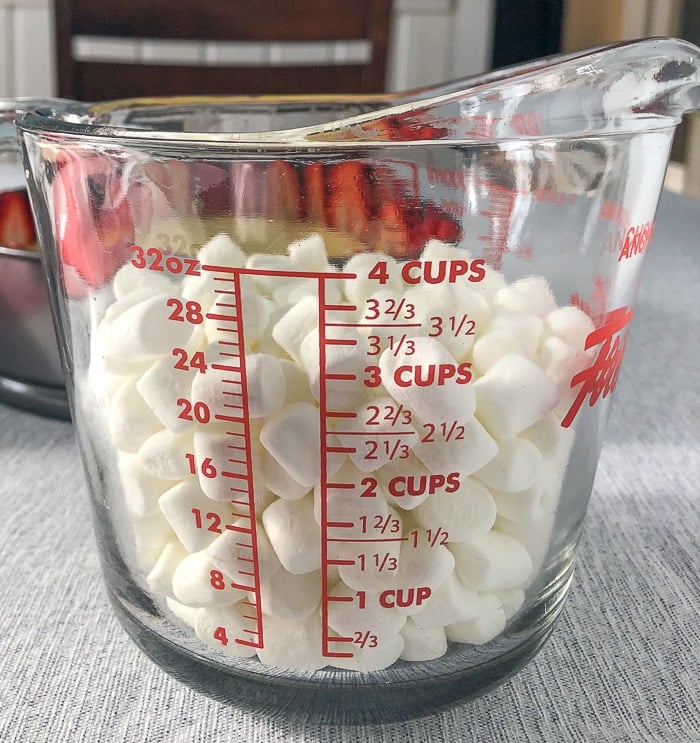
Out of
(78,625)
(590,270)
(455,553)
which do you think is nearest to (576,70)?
(590,270)

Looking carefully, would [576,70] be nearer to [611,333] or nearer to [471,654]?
[611,333]

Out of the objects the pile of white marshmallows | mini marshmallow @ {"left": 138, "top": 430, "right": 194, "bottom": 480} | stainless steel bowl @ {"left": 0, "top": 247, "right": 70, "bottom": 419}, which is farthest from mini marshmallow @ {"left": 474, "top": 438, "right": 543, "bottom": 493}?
stainless steel bowl @ {"left": 0, "top": 247, "right": 70, "bottom": 419}

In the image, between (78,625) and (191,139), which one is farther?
(78,625)

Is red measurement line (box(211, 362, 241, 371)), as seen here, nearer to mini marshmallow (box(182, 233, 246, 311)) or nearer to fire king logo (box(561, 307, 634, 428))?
Result: mini marshmallow (box(182, 233, 246, 311))

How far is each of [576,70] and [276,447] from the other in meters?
0.23

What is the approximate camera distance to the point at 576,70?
382 millimetres

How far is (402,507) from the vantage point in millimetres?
289

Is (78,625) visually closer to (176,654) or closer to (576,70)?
(176,654)

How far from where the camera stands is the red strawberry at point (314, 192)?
25cm

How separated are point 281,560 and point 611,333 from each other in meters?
0.15

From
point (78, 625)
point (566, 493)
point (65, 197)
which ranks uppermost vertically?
point (65, 197)

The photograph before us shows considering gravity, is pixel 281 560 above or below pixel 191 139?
below

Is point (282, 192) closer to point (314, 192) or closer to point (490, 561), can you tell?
point (314, 192)

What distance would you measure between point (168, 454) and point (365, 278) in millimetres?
97
